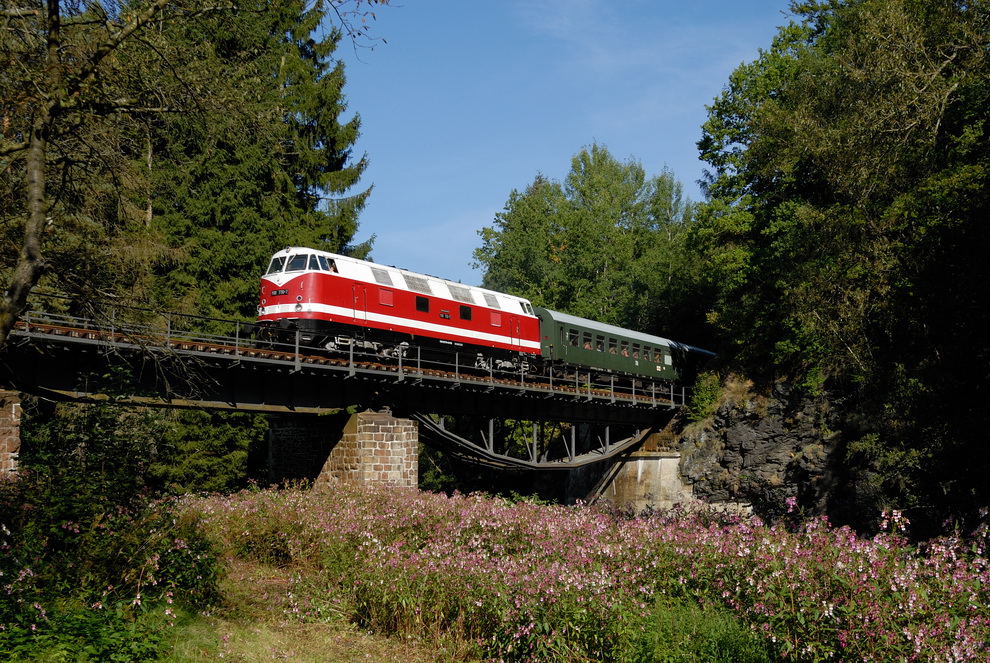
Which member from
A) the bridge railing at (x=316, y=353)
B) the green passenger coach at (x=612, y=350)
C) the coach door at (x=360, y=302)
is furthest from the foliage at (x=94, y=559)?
the green passenger coach at (x=612, y=350)

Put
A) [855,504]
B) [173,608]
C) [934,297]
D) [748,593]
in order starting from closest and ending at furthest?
[748,593] < [173,608] < [934,297] < [855,504]

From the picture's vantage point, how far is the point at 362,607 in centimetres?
1104

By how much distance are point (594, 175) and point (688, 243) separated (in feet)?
83.3

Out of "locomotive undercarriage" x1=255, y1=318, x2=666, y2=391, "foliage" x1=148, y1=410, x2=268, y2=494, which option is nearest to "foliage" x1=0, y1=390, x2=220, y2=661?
"locomotive undercarriage" x1=255, y1=318, x2=666, y2=391

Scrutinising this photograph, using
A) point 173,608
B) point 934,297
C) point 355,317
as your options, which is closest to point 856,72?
point 934,297

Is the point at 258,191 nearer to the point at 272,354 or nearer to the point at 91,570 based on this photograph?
the point at 272,354

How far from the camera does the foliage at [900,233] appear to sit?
16.0 m

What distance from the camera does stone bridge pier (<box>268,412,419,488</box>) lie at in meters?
24.3

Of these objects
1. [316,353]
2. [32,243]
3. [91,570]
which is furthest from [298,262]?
[32,243]

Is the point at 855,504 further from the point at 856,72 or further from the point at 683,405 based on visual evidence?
the point at 856,72

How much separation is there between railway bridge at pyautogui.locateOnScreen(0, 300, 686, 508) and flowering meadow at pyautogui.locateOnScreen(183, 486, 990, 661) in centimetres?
522

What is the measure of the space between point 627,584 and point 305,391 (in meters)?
15.1

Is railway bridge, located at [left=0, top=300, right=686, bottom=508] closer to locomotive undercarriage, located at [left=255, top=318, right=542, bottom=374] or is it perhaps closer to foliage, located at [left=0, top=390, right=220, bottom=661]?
locomotive undercarriage, located at [left=255, top=318, right=542, bottom=374]

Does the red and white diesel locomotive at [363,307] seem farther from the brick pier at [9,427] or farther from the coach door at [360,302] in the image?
the brick pier at [9,427]
